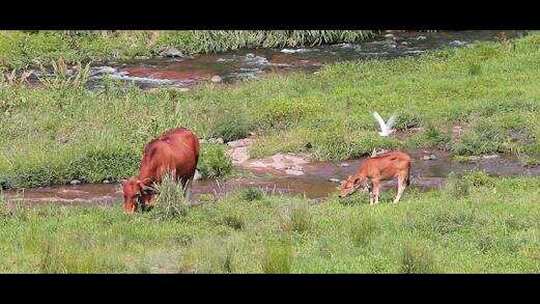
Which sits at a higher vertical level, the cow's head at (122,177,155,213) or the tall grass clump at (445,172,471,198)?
the cow's head at (122,177,155,213)

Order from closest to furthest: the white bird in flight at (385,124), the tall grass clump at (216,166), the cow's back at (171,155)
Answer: the cow's back at (171,155), the tall grass clump at (216,166), the white bird in flight at (385,124)

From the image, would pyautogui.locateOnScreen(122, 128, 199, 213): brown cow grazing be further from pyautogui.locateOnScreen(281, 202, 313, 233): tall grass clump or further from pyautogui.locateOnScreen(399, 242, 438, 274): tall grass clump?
pyautogui.locateOnScreen(399, 242, 438, 274): tall grass clump

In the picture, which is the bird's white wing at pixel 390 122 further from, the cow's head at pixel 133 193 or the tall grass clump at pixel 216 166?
the cow's head at pixel 133 193

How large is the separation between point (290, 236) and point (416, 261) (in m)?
2.43

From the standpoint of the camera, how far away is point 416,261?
26.6 ft

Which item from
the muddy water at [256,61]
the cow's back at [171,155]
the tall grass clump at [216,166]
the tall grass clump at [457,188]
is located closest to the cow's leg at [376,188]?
the tall grass clump at [457,188]

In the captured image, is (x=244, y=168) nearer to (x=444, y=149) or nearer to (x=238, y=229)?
(x=444, y=149)

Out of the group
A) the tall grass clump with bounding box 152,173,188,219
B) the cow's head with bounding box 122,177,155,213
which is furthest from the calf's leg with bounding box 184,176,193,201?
the tall grass clump with bounding box 152,173,188,219

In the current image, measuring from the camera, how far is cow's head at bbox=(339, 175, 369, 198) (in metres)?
13.6

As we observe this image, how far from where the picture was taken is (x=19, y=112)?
18312 millimetres

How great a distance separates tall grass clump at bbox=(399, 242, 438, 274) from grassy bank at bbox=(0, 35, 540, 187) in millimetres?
8087

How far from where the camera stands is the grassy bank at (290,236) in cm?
833

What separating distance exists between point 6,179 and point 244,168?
402 centimetres

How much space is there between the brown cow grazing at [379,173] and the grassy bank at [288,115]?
10.1 feet
